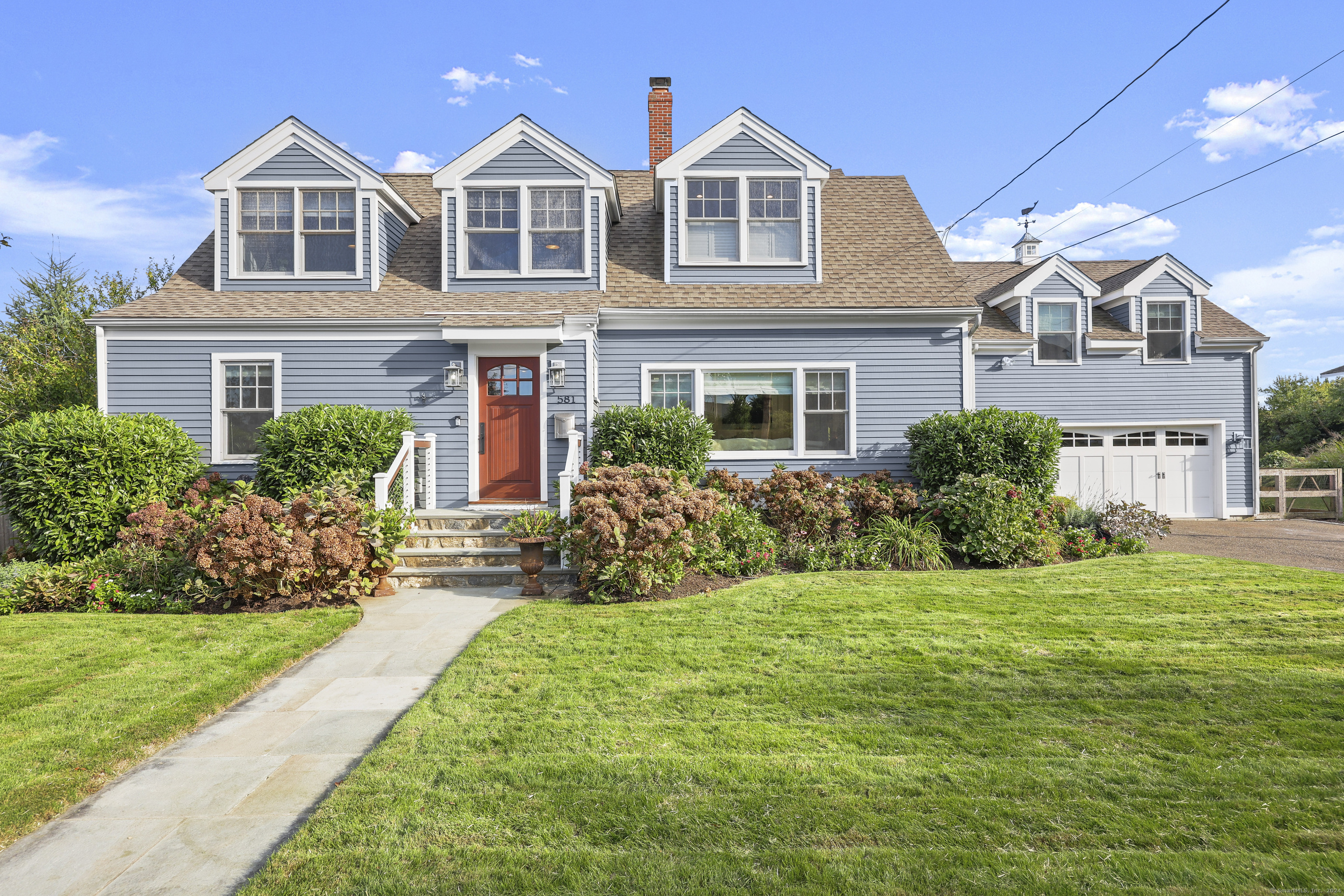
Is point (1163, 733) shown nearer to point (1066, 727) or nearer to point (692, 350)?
point (1066, 727)

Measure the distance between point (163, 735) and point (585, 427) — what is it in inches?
276

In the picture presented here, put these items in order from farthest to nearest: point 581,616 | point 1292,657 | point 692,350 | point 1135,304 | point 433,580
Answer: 1. point 1135,304
2. point 692,350
3. point 433,580
4. point 581,616
5. point 1292,657

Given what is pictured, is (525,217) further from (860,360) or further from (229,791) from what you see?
(229,791)

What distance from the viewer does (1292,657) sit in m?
4.94

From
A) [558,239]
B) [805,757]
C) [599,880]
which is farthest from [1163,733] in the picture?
[558,239]

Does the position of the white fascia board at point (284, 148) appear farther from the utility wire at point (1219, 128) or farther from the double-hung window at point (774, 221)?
the utility wire at point (1219, 128)

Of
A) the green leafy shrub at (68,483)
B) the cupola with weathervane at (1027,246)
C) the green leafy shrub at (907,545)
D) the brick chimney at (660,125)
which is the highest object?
the brick chimney at (660,125)

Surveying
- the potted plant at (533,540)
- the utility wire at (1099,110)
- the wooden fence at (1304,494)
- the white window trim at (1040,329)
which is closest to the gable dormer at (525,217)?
the potted plant at (533,540)

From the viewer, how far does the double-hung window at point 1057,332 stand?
50.5 feet

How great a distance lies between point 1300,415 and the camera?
22078mm

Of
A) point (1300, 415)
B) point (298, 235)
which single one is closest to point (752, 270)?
point (298, 235)

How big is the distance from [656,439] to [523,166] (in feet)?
18.0

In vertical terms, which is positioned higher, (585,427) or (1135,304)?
(1135,304)

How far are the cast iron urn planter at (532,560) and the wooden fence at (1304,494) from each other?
55.5 feet
